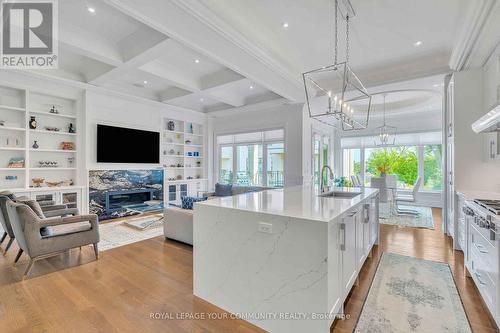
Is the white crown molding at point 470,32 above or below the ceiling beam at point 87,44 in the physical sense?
below

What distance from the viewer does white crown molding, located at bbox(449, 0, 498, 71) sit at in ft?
8.45

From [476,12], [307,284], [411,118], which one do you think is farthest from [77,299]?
[411,118]

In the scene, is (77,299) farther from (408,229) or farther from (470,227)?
(408,229)

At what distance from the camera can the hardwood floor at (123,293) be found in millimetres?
2014

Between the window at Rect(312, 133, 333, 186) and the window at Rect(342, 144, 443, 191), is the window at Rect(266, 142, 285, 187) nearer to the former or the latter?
the window at Rect(312, 133, 333, 186)

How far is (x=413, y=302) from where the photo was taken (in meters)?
2.31

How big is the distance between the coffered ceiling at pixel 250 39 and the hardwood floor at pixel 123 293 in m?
3.10

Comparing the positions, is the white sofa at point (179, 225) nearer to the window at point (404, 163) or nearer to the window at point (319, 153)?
the window at point (319, 153)

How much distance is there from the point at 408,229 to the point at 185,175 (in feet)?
20.8

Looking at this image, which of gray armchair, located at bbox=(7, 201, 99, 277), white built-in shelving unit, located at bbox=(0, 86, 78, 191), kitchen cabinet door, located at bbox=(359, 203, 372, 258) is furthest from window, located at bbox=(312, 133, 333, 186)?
white built-in shelving unit, located at bbox=(0, 86, 78, 191)

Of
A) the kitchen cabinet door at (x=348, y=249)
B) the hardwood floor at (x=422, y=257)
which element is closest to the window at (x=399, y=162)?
the hardwood floor at (x=422, y=257)

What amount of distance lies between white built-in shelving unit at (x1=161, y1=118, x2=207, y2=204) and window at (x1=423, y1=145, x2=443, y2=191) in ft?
25.3

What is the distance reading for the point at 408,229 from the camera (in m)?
4.88

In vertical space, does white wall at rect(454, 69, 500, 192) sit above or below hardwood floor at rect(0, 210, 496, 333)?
above
